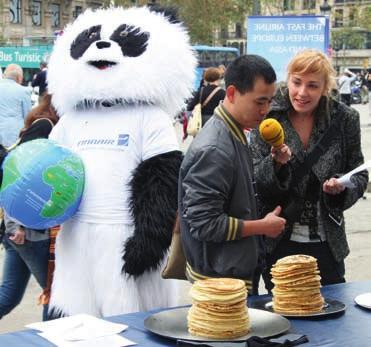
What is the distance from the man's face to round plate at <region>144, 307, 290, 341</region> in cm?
74

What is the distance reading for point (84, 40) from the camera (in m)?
3.68

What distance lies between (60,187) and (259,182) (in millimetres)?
893

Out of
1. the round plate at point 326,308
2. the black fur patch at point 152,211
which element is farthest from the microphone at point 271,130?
the black fur patch at point 152,211

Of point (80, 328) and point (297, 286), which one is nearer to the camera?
point (80, 328)

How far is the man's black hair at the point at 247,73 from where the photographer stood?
9.23ft

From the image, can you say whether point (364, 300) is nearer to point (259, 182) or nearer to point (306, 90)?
point (259, 182)

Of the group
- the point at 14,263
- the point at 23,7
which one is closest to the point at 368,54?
the point at 23,7

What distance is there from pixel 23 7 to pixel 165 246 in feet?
195

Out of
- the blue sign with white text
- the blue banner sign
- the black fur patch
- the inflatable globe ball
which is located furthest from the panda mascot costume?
the blue banner sign

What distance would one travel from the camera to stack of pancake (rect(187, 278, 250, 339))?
2254 mm

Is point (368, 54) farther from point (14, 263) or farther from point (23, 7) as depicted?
point (14, 263)

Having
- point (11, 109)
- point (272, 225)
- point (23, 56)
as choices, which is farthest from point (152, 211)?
point (23, 56)

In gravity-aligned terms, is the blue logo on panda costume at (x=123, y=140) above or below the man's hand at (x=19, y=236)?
above

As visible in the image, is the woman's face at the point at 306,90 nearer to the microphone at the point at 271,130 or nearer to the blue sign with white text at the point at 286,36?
the microphone at the point at 271,130
